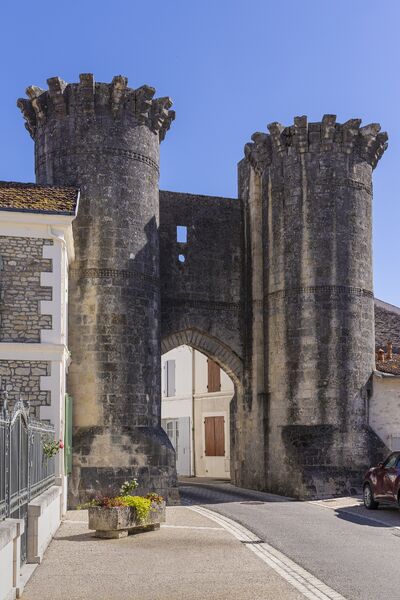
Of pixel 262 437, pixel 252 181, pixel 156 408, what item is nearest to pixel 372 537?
pixel 156 408

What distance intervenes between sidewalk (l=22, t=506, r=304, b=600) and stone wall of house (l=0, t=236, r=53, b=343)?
397 cm

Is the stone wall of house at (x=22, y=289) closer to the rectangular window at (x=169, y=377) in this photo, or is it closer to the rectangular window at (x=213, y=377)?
the rectangular window at (x=213, y=377)

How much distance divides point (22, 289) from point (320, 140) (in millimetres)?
10068

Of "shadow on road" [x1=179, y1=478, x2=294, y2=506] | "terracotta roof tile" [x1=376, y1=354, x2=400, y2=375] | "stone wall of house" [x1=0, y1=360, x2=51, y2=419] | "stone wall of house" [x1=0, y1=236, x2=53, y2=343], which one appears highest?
"stone wall of house" [x1=0, y1=236, x2=53, y2=343]

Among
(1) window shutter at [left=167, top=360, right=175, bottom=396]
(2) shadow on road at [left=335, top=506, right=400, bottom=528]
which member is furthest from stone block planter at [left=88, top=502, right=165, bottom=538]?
(1) window shutter at [left=167, top=360, right=175, bottom=396]

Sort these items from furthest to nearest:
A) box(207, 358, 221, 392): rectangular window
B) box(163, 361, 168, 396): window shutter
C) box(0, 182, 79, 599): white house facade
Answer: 1. box(163, 361, 168, 396): window shutter
2. box(207, 358, 221, 392): rectangular window
3. box(0, 182, 79, 599): white house facade

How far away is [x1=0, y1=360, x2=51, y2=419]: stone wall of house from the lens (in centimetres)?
1552

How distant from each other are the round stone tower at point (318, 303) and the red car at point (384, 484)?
3.55 metres

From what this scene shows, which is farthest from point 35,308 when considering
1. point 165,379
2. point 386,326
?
point 165,379

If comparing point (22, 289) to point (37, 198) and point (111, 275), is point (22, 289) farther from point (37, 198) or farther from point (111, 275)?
point (111, 275)

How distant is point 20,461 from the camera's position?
32.0ft

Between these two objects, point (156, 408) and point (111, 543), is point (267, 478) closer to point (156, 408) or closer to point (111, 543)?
point (156, 408)

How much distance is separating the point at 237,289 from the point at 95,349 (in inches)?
216

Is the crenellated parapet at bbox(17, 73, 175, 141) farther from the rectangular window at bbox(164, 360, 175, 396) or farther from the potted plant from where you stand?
the rectangular window at bbox(164, 360, 175, 396)
